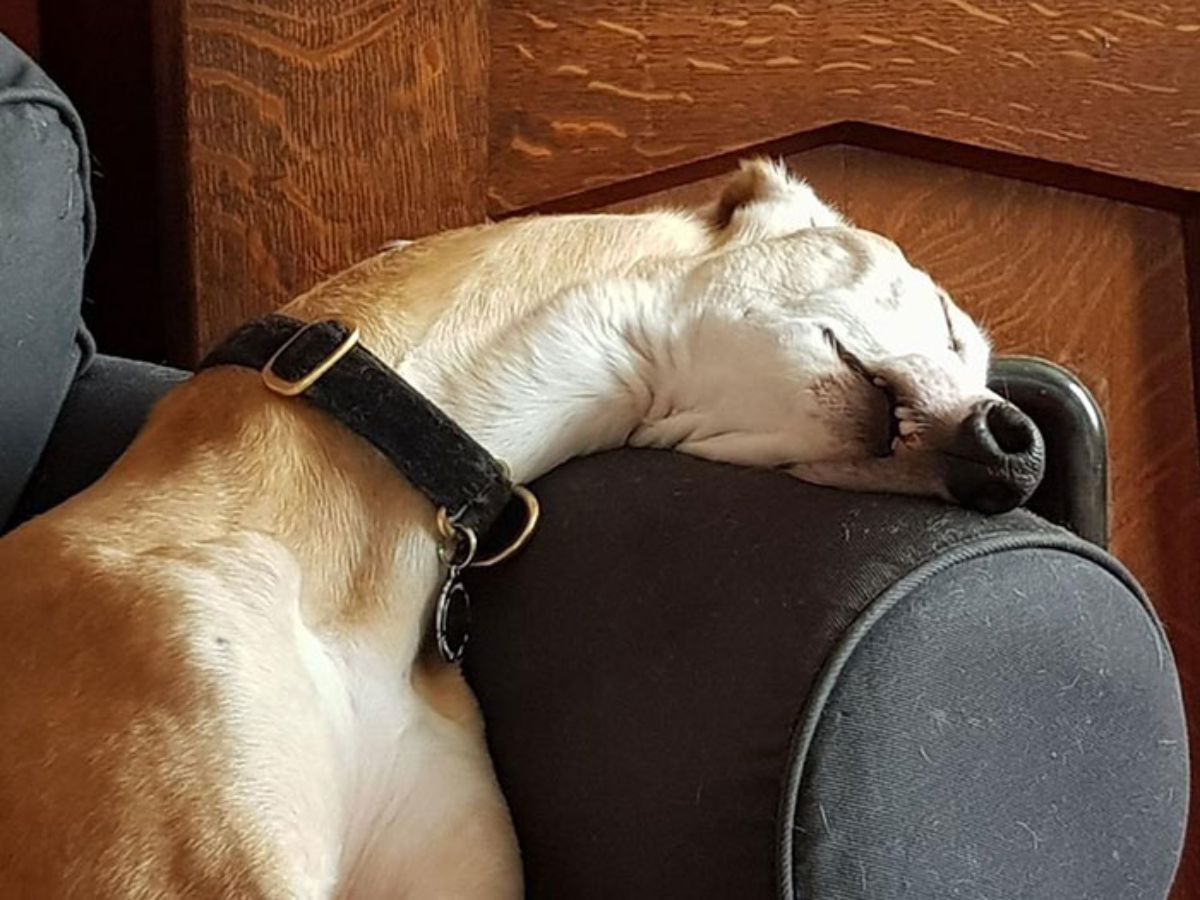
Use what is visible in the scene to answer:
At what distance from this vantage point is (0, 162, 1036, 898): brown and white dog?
81 centimetres

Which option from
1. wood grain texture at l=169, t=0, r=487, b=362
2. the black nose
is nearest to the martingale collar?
the black nose

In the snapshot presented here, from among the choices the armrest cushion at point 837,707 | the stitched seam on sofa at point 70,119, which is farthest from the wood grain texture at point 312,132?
the armrest cushion at point 837,707

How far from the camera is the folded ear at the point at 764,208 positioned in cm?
111

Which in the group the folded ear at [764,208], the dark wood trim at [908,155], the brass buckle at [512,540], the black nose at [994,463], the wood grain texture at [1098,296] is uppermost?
the folded ear at [764,208]

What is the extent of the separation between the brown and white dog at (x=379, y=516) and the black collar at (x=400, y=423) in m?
0.02

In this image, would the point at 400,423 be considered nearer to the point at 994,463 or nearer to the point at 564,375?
the point at 564,375

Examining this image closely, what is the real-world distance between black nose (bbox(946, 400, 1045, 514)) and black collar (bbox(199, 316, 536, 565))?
239mm

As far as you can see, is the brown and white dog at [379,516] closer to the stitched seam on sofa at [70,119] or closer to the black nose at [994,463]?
the black nose at [994,463]

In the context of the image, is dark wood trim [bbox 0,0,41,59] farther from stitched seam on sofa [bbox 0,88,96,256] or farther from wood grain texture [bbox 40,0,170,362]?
stitched seam on sofa [bbox 0,88,96,256]

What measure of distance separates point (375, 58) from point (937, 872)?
3.36ft

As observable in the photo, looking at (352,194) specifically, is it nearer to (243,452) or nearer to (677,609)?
(243,452)

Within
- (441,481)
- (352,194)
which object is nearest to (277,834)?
(441,481)

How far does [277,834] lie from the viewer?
0.83 m

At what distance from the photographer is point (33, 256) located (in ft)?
3.80
